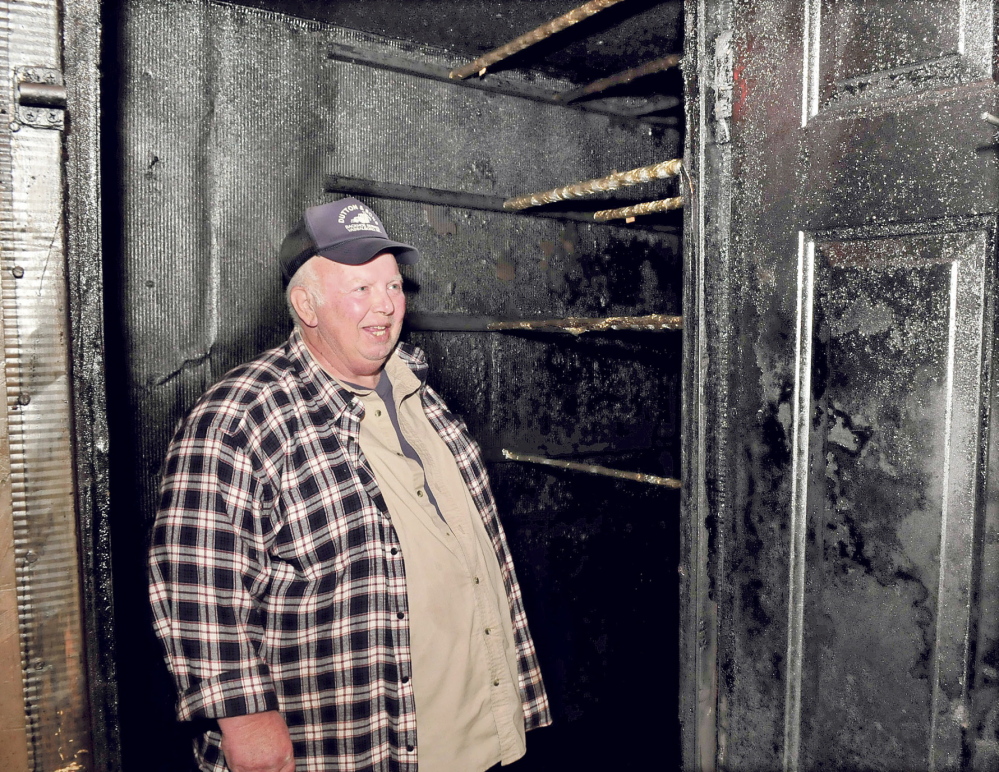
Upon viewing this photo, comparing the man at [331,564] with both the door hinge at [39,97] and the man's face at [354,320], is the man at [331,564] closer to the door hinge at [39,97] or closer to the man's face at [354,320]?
the man's face at [354,320]

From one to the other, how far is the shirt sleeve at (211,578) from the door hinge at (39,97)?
0.68 meters

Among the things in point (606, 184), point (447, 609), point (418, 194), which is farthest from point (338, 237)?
point (447, 609)

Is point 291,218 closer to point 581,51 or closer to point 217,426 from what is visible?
point 217,426

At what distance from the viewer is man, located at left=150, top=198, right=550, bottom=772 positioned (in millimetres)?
1503

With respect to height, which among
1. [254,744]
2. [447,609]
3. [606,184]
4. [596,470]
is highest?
[606,184]

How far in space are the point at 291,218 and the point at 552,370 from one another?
1.09 m

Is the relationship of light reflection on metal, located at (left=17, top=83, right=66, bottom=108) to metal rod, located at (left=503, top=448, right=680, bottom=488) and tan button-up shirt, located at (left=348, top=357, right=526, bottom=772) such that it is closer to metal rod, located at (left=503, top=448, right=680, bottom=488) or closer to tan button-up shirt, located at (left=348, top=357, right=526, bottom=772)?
tan button-up shirt, located at (left=348, top=357, right=526, bottom=772)

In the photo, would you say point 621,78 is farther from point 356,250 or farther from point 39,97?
point 39,97

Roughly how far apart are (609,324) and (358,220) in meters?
0.73

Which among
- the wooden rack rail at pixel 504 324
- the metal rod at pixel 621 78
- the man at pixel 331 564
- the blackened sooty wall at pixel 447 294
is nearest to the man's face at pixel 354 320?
the man at pixel 331 564

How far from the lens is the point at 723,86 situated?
56.6 inches

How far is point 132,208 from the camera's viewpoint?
1896 mm

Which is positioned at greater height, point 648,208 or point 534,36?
point 534,36

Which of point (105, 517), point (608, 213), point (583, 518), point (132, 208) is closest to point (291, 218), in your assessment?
point (132, 208)
